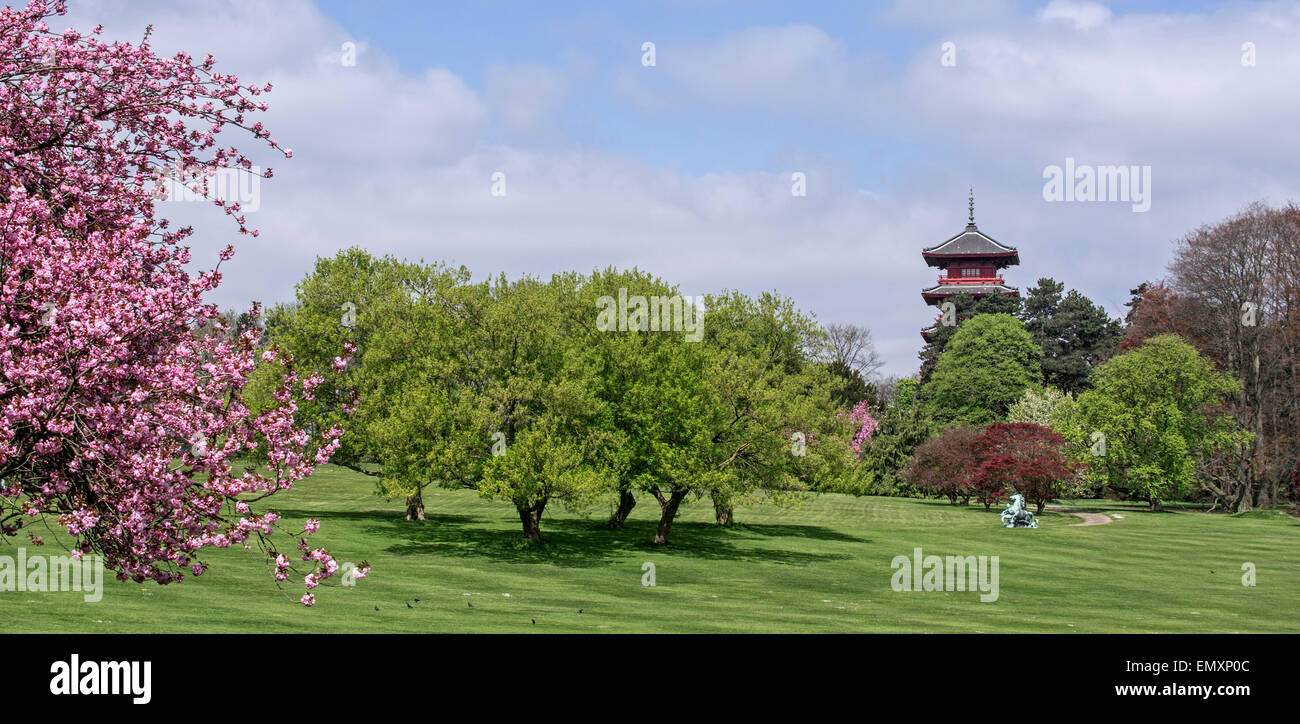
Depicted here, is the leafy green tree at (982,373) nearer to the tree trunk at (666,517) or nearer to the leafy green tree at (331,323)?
the tree trunk at (666,517)

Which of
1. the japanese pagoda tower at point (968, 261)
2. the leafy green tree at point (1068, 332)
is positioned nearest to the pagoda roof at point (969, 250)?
the japanese pagoda tower at point (968, 261)

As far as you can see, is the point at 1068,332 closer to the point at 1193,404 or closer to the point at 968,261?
the point at 968,261

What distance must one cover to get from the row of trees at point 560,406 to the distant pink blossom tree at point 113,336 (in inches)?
1033

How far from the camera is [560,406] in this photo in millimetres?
39969

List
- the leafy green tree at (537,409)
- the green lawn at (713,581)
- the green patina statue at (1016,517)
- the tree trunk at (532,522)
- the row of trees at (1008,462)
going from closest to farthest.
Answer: the green lawn at (713,581) → the leafy green tree at (537,409) → the tree trunk at (532,522) → the green patina statue at (1016,517) → the row of trees at (1008,462)

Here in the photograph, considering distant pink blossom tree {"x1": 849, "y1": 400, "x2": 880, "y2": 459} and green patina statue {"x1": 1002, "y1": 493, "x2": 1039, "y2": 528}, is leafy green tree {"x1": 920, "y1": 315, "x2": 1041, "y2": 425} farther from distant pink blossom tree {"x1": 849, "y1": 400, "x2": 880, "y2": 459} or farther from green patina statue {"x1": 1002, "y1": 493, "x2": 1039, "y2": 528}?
green patina statue {"x1": 1002, "y1": 493, "x2": 1039, "y2": 528}

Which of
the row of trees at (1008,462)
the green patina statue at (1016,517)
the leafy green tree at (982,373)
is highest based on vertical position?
the leafy green tree at (982,373)

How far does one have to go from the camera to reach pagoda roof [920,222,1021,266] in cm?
13725

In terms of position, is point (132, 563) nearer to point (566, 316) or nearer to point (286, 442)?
point (286, 442)

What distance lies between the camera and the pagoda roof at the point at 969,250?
450ft

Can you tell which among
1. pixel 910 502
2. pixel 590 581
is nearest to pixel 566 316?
pixel 590 581

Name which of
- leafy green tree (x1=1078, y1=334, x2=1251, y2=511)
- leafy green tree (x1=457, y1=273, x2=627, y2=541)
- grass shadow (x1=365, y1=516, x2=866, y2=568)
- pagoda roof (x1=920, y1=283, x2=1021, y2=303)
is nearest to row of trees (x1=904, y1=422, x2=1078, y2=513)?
leafy green tree (x1=1078, y1=334, x2=1251, y2=511)

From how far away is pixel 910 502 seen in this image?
83250mm

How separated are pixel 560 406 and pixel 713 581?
29.9 ft
